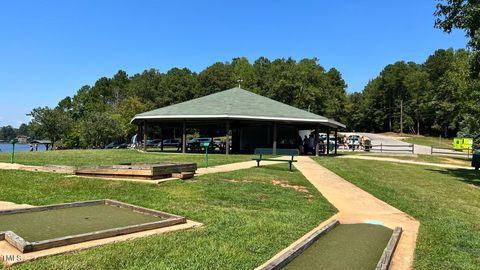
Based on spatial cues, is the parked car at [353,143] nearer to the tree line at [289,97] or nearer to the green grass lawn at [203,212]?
the tree line at [289,97]

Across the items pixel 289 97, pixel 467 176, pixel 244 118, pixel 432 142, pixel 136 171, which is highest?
pixel 289 97

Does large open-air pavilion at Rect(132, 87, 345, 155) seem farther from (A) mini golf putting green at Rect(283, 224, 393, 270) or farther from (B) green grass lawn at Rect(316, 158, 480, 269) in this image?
(A) mini golf putting green at Rect(283, 224, 393, 270)

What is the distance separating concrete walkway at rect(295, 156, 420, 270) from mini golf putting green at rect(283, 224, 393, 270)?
0.29 metres

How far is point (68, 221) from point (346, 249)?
169 inches

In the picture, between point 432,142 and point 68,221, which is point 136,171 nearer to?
point 68,221

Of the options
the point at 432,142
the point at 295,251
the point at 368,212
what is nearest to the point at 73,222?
the point at 295,251

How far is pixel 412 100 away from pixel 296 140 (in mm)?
65182

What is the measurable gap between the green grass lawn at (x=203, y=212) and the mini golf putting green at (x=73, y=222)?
43 centimetres

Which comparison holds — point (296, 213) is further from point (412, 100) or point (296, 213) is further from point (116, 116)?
point (412, 100)

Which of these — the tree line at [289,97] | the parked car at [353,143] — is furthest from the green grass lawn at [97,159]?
the tree line at [289,97]

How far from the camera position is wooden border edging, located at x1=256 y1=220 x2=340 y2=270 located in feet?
15.4

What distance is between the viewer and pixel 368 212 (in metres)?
8.91

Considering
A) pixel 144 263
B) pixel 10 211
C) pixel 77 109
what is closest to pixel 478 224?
pixel 144 263

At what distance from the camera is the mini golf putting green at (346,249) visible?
502 centimetres
